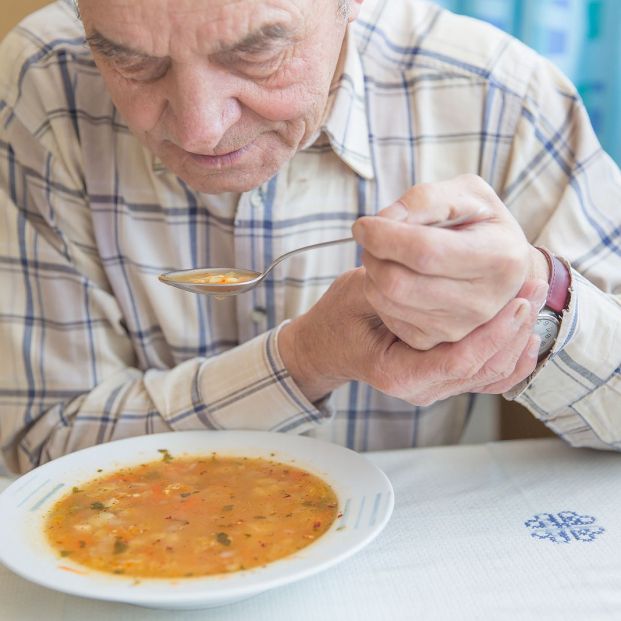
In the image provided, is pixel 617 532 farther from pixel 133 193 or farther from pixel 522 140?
pixel 133 193

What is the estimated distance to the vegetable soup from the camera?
102cm

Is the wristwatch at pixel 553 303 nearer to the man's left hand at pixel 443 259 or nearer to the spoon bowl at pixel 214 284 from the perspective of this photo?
the man's left hand at pixel 443 259

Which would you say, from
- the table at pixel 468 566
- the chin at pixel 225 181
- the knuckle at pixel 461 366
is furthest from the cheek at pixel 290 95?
the table at pixel 468 566

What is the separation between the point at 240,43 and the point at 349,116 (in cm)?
42

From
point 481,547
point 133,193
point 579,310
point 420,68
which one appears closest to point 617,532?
point 481,547

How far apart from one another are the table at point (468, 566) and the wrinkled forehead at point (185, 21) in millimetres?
689

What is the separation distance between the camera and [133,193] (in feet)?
5.42

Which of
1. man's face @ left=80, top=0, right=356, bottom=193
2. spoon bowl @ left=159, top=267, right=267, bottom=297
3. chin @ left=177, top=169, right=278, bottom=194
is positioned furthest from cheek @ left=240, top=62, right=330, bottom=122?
spoon bowl @ left=159, top=267, right=267, bottom=297

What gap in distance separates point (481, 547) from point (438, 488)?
0.20m

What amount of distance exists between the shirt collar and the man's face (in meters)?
0.14

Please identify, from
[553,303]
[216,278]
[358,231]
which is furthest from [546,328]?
[216,278]

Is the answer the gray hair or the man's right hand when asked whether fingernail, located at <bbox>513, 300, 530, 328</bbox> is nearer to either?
the man's right hand

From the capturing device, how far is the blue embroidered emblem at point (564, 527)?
1.18 meters

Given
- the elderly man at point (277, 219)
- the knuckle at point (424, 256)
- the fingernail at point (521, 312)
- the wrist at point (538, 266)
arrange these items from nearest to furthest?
the knuckle at point (424, 256) → the fingernail at point (521, 312) → the wrist at point (538, 266) → the elderly man at point (277, 219)
